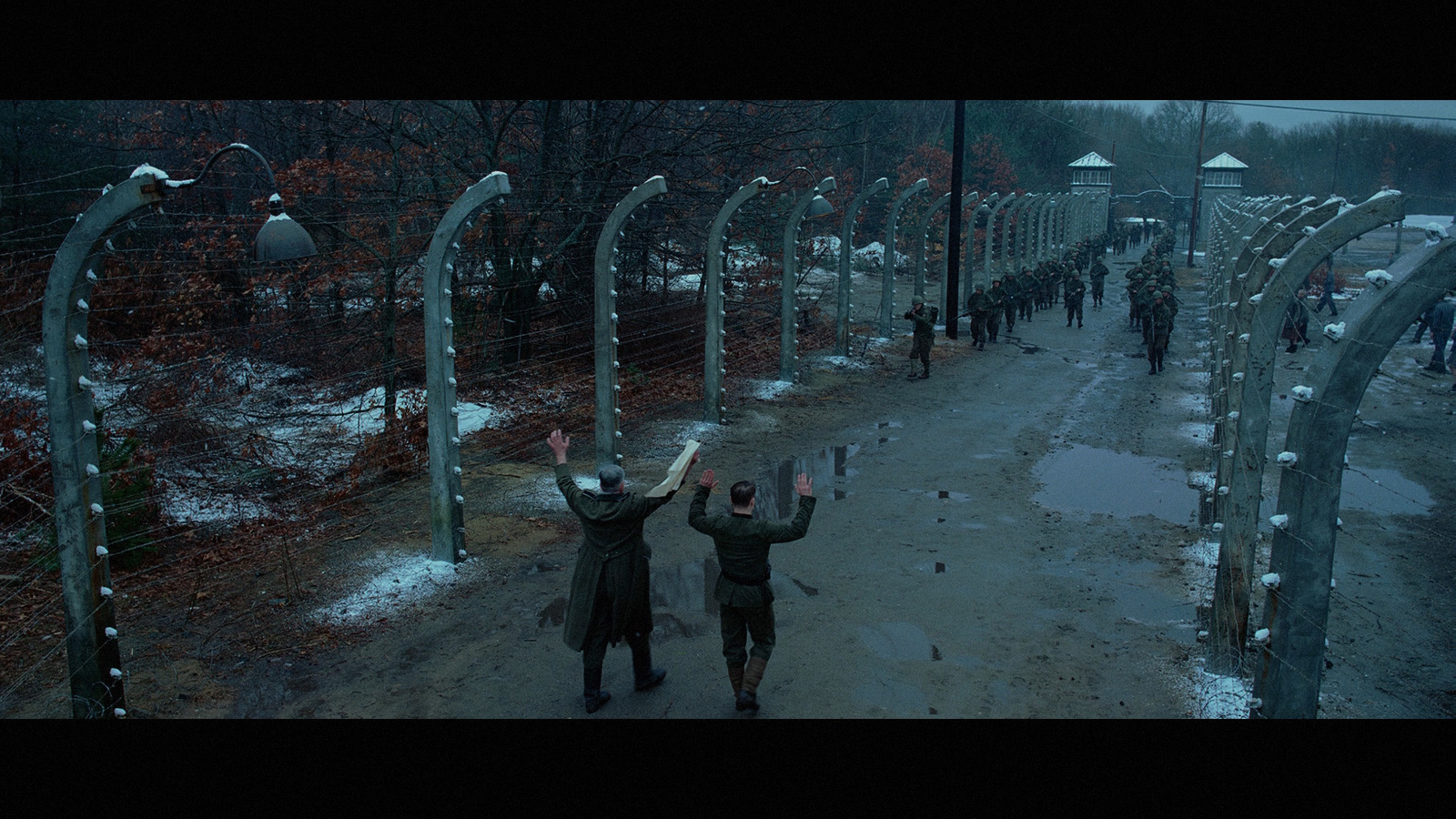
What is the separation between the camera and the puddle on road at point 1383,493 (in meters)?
8.92

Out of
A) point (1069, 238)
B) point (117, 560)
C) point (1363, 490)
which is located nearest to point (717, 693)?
point (117, 560)

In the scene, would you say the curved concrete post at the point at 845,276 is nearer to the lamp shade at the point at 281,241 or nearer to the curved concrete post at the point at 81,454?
the lamp shade at the point at 281,241

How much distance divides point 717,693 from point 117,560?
474 cm

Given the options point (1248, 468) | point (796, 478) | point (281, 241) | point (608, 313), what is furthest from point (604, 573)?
point (796, 478)

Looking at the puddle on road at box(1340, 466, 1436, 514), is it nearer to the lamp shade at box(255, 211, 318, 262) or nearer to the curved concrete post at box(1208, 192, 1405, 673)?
the curved concrete post at box(1208, 192, 1405, 673)

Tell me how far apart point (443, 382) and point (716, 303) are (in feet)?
15.5

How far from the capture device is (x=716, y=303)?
37.0 ft

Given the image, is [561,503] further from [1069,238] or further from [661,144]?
[1069,238]

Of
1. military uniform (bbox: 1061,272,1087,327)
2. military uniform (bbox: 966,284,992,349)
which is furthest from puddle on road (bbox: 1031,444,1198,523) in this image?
military uniform (bbox: 1061,272,1087,327)

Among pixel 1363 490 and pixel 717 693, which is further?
pixel 1363 490

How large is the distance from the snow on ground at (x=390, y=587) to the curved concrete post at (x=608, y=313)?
2.34m

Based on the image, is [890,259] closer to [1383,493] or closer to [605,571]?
[1383,493]

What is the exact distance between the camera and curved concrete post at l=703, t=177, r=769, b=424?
11.0 metres

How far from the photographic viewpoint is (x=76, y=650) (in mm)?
4836
